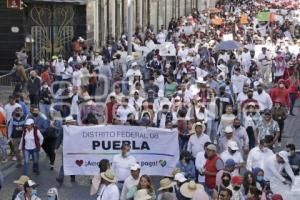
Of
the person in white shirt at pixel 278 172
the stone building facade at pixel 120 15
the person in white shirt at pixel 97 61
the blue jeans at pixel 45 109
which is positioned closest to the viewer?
the person in white shirt at pixel 278 172

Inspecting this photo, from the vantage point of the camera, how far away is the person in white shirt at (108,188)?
1416 cm

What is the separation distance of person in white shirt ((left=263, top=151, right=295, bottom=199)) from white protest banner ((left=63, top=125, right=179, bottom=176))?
9.57 feet

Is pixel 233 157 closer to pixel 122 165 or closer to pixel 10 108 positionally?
pixel 122 165

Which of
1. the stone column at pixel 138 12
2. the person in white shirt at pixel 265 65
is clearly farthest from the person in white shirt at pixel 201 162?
the stone column at pixel 138 12

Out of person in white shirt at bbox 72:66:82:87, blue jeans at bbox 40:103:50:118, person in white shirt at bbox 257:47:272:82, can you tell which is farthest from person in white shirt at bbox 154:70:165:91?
person in white shirt at bbox 257:47:272:82

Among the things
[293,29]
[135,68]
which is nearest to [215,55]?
[135,68]

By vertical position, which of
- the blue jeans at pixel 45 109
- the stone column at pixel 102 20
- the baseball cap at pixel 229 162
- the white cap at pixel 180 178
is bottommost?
the white cap at pixel 180 178

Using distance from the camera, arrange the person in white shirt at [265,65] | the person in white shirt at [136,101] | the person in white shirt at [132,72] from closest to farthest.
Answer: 1. the person in white shirt at [136,101]
2. the person in white shirt at [132,72]
3. the person in white shirt at [265,65]

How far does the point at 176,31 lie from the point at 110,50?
35.6ft

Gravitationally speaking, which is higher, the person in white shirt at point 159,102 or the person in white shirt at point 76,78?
the person in white shirt at point 76,78

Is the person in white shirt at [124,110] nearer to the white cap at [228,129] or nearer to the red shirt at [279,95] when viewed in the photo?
the white cap at [228,129]

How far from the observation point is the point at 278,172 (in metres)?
15.6

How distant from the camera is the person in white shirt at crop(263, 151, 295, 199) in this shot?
15352 mm

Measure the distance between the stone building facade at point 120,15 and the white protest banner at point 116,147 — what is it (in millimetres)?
18265
